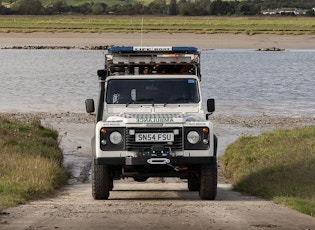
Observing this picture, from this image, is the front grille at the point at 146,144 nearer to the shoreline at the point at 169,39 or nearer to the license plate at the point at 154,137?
the license plate at the point at 154,137

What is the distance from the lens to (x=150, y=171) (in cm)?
1541

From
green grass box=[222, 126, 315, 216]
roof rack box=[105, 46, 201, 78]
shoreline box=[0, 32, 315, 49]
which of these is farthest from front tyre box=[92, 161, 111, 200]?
shoreline box=[0, 32, 315, 49]

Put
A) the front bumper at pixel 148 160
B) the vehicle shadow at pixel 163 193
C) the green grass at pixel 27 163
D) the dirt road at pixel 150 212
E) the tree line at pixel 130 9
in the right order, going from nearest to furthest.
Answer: the dirt road at pixel 150 212 < the front bumper at pixel 148 160 < the green grass at pixel 27 163 < the vehicle shadow at pixel 163 193 < the tree line at pixel 130 9

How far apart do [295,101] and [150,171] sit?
2541 centimetres

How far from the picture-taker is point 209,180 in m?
15.4

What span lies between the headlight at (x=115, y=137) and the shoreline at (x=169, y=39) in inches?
2299

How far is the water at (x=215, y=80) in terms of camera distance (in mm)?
37781

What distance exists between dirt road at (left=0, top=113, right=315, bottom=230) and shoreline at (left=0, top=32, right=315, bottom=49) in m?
56.9

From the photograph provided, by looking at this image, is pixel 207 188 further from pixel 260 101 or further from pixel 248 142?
pixel 260 101

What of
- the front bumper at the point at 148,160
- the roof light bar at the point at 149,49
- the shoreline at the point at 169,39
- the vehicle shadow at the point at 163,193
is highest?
the roof light bar at the point at 149,49

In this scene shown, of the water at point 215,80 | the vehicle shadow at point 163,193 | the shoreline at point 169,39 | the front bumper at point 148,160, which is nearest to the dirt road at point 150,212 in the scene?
the vehicle shadow at point 163,193

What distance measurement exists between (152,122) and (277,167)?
187 inches

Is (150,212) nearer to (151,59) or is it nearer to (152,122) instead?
(152,122)

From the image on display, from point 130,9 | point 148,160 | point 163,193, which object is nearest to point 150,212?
point 148,160
